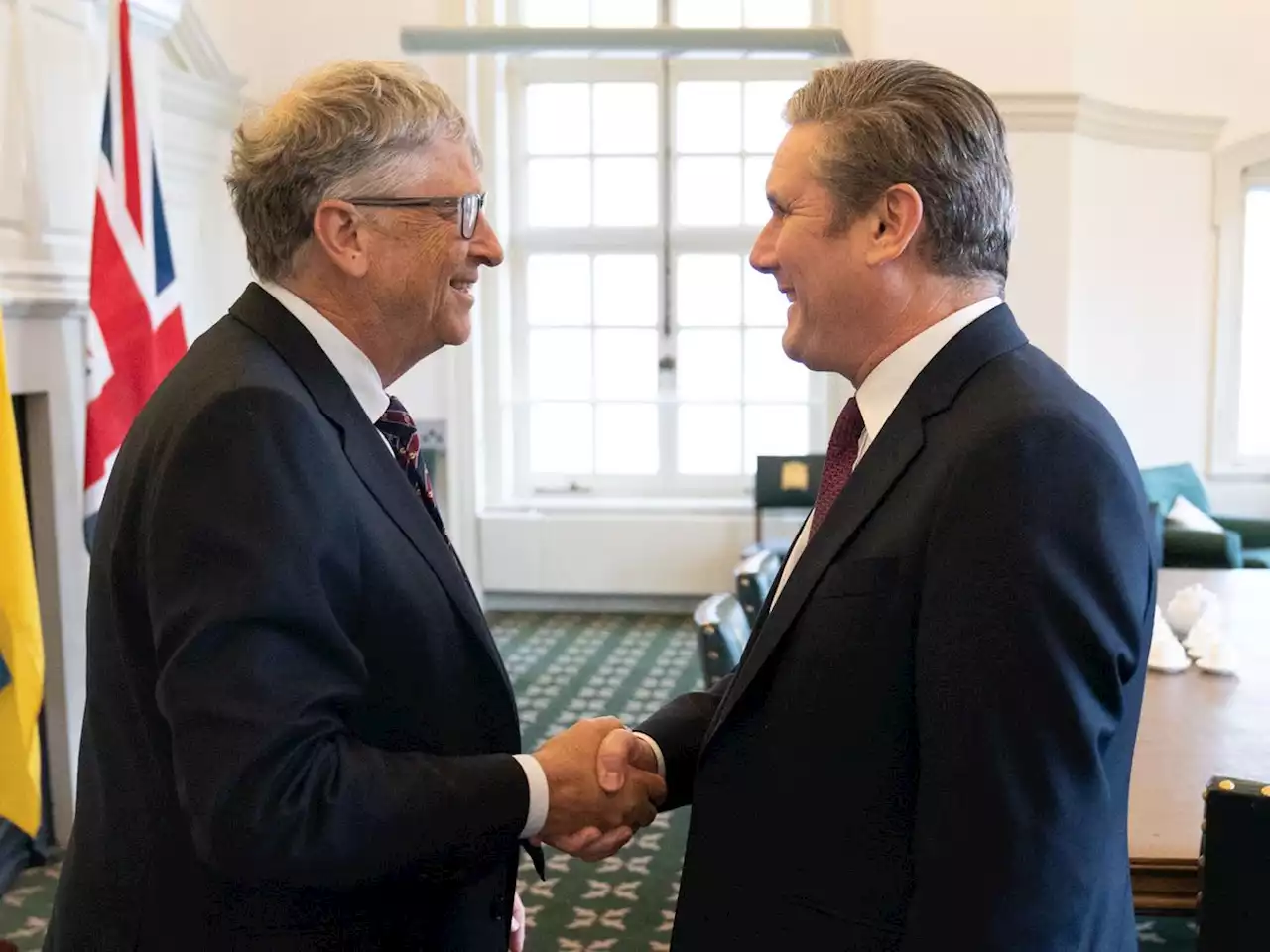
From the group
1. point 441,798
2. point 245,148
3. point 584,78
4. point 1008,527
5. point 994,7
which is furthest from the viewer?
point 584,78

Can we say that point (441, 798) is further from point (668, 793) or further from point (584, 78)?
point (584, 78)

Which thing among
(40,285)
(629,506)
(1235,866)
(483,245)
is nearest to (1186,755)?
(1235,866)

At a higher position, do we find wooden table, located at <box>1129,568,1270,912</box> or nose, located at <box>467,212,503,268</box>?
nose, located at <box>467,212,503,268</box>

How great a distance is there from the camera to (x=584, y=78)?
6.46 metres

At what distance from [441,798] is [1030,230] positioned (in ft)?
18.0

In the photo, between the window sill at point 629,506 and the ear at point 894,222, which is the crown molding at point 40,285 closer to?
the ear at point 894,222

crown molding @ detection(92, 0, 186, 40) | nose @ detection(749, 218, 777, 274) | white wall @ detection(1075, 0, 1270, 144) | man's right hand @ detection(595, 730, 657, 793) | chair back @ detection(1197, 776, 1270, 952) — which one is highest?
white wall @ detection(1075, 0, 1270, 144)

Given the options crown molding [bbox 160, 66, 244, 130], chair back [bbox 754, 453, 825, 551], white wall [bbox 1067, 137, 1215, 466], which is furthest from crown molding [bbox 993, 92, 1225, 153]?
crown molding [bbox 160, 66, 244, 130]

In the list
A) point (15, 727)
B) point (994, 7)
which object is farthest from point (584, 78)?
point (15, 727)

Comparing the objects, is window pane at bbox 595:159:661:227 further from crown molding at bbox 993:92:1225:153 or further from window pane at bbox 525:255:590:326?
crown molding at bbox 993:92:1225:153

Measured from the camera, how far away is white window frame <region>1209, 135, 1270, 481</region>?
6484mm

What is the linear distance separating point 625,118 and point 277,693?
5.85 metres

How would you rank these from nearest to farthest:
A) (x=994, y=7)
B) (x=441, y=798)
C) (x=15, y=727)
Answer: (x=441, y=798), (x=15, y=727), (x=994, y=7)

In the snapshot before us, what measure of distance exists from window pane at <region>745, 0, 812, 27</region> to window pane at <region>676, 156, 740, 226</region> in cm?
70
